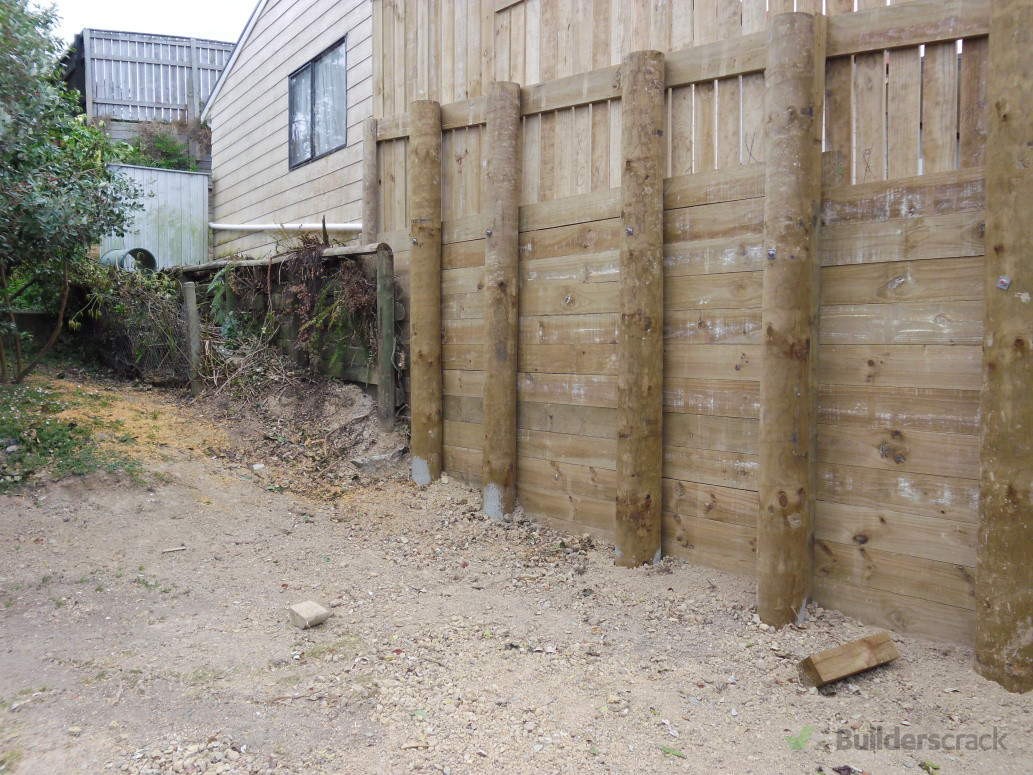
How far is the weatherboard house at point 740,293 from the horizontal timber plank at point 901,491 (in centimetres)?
1

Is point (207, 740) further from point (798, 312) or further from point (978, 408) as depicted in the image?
point (978, 408)

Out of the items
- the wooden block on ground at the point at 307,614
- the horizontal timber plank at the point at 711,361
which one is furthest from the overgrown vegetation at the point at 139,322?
the horizontal timber plank at the point at 711,361

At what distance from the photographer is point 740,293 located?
3949mm

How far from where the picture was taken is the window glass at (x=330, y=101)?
8234mm

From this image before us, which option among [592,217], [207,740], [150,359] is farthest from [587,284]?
[150,359]

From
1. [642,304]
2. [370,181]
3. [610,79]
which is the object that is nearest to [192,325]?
[370,181]

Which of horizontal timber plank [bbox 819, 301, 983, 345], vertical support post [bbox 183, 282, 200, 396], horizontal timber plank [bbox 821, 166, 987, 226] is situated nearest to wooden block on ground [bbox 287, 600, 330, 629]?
horizontal timber plank [bbox 819, 301, 983, 345]

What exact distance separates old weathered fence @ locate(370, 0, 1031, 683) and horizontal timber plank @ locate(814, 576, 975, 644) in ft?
0.04

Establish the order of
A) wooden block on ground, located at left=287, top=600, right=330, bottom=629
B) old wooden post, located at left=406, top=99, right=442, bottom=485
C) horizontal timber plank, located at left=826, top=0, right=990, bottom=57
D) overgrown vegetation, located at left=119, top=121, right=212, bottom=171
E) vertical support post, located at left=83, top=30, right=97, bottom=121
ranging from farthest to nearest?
vertical support post, located at left=83, top=30, right=97, bottom=121
overgrown vegetation, located at left=119, top=121, right=212, bottom=171
old wooden post, located at left=406, top=99, right=442, bottom=485
wooden block on ground, located at left=287, top=600, right=330, bottom=629
horizontal timber plank, located at left=826, top=0, right=990, bottom=57

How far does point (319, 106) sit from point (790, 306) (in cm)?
730

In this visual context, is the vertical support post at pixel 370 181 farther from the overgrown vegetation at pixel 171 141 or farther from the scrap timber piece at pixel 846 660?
the overgrown vegetation at pixel 171 141

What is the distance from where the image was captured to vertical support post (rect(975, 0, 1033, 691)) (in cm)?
287

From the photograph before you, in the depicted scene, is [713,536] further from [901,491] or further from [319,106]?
[319,106]

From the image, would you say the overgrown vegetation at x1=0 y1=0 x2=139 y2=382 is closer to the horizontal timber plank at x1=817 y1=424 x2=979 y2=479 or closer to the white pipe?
the white pipe
